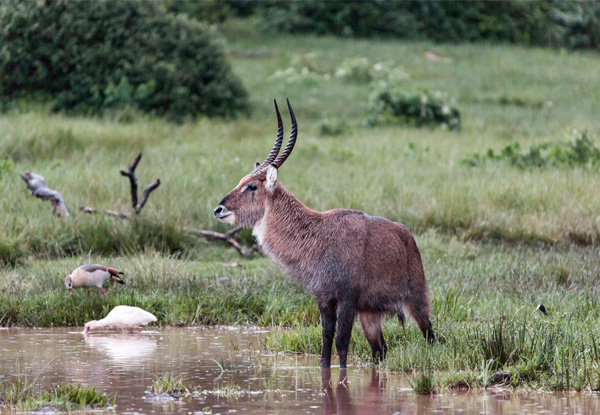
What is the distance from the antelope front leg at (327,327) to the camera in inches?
259

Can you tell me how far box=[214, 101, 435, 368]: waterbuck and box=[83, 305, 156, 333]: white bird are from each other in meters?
1.88

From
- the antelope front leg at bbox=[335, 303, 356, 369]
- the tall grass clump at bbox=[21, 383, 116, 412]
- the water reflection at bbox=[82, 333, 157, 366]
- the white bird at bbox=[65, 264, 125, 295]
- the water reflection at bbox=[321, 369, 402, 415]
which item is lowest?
the water reflection at bbox=[82, 333, 157, 366]

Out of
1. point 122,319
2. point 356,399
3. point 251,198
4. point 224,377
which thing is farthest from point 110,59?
point 356,399

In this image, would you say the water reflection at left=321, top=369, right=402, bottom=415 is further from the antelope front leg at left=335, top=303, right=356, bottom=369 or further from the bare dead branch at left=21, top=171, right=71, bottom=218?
the bare dead branch at left=21, top=171, right=71, bottom=218

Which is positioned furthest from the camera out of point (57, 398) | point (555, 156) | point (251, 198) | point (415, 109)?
point (415, 109)

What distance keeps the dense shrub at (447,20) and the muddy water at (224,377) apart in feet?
105

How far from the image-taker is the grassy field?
280 inches

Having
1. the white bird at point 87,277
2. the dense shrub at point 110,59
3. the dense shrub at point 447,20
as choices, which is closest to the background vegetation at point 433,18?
the dense shrub at point 447,20

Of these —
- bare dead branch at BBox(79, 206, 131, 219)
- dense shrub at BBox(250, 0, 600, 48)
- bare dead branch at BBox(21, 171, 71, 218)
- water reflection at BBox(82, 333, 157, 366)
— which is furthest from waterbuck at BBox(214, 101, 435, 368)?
dense shrub at BBox(250, 0, 600, 48)

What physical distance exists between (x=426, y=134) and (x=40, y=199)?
10634 millimetres

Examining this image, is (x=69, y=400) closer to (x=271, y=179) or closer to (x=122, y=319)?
(x=271, y=179)

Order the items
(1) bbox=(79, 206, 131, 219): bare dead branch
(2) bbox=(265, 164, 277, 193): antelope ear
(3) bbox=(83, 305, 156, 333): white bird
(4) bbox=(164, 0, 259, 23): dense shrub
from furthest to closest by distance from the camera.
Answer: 1. (4) bbox=(164, 0, 259, 23): dense shrub
2. (1) bbox=(79, 206, 131, 219): bare dead branch
3. (3) bbox=(83, 305, 156, 333): white bird
4. (2) bbox=(265, 164, 277, 193): antelope ear

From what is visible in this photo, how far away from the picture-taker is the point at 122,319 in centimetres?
820

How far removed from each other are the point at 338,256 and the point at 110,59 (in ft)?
53.4
